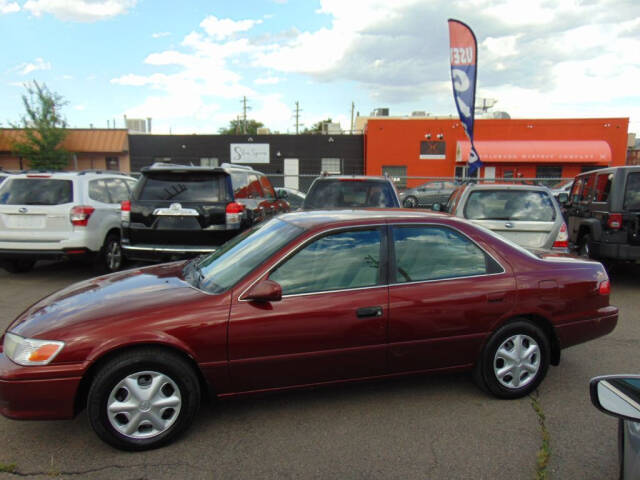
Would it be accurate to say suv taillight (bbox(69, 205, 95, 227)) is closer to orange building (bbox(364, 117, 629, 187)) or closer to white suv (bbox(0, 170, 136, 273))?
white suv (bbox(0, 170, 136, 273))

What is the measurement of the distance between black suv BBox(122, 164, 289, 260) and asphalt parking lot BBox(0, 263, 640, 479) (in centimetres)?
384

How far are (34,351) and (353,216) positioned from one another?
230 centimetres

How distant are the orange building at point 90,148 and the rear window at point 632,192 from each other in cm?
3284

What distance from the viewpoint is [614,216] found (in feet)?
23.6

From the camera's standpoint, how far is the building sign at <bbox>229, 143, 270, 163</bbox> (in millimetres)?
33594

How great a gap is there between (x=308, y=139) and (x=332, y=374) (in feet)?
102

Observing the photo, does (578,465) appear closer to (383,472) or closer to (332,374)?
(383,472)

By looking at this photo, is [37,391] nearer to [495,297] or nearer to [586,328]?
[495,297]

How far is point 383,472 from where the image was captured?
2820 mm

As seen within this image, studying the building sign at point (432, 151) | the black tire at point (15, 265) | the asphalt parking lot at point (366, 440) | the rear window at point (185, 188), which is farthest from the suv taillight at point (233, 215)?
the building sign at point (432, 151)

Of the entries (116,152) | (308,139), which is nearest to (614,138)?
(308,139)

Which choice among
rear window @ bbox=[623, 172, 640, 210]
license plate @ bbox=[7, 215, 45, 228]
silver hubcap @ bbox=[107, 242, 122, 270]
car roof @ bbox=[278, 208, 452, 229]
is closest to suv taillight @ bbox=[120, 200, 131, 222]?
silver hubcap @ bbox=[107, 242, 122, 270]

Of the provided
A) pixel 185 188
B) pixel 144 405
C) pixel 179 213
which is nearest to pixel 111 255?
pixel 179 213

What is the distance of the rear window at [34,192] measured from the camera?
7.39m
